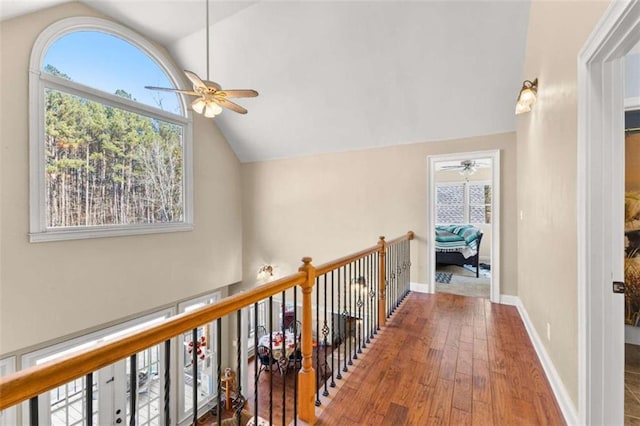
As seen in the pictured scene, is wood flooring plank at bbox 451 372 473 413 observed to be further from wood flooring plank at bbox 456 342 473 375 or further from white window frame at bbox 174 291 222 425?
white window frame at bbox 174 291 222 425

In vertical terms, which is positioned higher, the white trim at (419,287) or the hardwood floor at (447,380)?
the white trim at (419,287)

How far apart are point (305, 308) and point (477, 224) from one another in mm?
7177

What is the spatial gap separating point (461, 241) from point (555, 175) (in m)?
4.94

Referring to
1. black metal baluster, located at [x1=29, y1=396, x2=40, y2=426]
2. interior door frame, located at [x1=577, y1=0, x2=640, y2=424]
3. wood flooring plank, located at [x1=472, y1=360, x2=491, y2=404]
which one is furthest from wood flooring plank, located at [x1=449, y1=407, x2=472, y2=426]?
black metal baluster, located at [x1=29, y1=396, x2=40, y2=426]

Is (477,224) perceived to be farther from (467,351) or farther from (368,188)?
(467,351)

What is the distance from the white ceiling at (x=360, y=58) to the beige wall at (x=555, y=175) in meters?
0.57

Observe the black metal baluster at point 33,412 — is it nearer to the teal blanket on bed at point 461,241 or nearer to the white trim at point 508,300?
the white trim at point 508,300

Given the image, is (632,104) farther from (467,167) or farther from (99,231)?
(99,231)

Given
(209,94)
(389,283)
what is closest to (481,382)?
(389,283)

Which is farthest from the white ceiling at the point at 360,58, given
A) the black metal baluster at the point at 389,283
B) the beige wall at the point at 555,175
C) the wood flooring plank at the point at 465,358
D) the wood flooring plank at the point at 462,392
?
the wood flooring plank at the point at 462,392

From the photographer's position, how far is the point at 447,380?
214 centimetres

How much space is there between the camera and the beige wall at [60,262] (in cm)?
321

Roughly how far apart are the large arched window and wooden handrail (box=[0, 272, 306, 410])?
12.3ft

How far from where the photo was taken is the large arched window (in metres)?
3.51
